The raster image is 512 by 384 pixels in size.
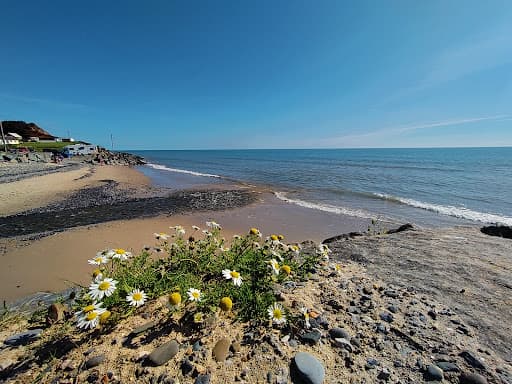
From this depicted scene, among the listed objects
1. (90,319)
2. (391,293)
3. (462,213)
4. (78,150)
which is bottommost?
(462,213)

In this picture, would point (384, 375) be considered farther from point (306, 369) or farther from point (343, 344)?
point (306, 369)

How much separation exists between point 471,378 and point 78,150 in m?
58.9

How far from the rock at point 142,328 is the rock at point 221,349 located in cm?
77

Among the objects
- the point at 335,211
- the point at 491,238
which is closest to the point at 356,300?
the point at 491,238

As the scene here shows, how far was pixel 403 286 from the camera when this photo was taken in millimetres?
3738

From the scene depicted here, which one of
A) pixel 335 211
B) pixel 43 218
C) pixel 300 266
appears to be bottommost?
pixel 335 211

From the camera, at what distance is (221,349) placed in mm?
2234

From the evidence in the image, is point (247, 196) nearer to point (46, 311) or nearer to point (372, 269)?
point (372, 269)

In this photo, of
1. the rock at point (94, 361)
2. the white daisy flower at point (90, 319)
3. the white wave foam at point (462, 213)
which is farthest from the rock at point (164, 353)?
the white wave foam at point (462, 213)

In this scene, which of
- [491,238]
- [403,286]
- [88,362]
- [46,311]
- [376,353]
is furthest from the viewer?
[491,238]

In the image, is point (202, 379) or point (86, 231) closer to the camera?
point (202, 379)

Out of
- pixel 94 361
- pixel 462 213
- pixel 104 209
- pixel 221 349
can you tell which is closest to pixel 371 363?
pixel 221 349

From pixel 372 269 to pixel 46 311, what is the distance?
512 centimetres

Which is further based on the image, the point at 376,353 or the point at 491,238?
the point at 491,238
